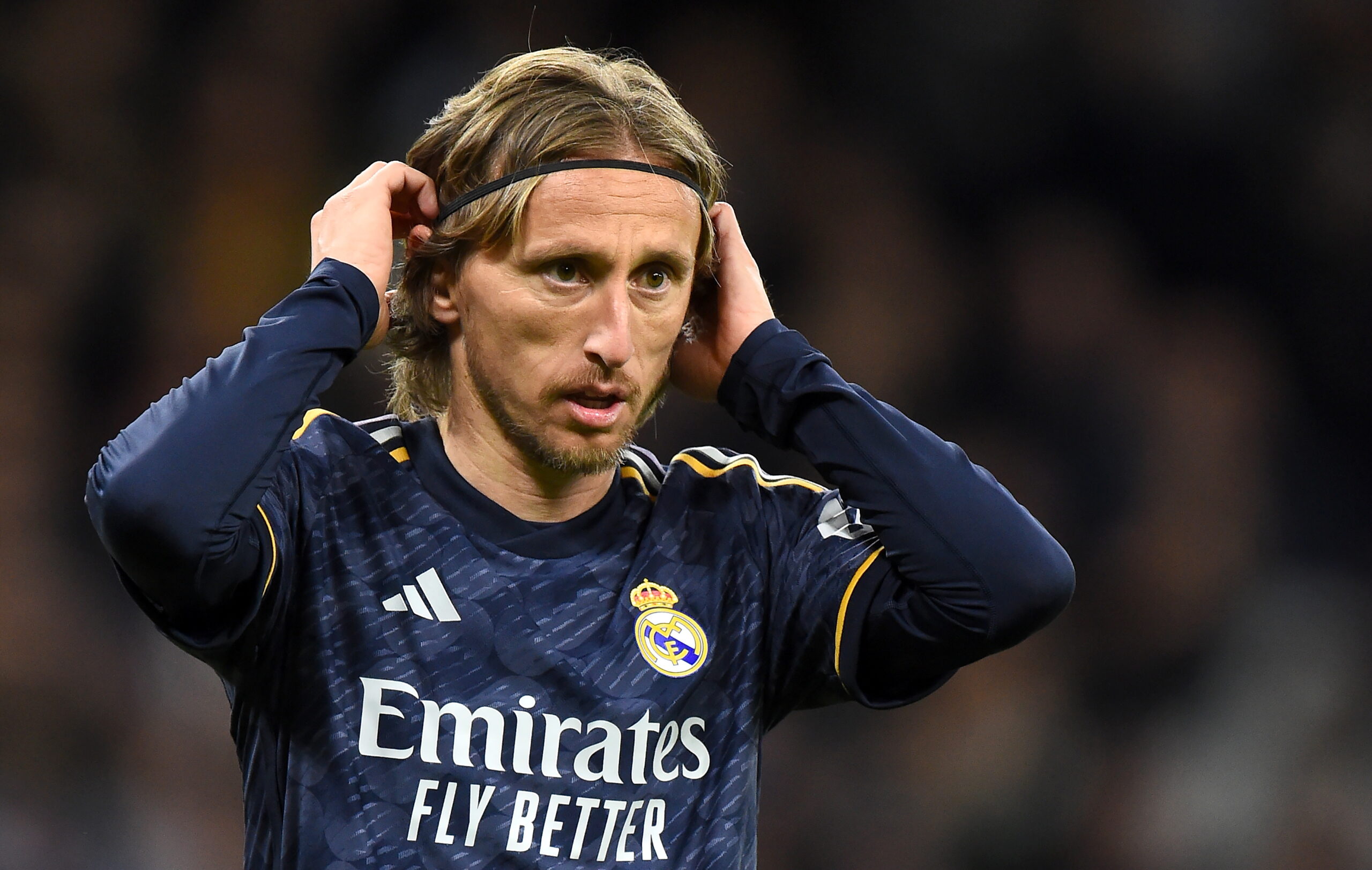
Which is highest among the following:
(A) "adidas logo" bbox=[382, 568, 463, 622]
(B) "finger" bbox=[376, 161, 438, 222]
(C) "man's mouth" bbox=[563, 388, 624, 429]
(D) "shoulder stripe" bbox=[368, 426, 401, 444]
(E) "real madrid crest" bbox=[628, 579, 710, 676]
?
(B) "finger" bbox=[376, 161, 438, 222]

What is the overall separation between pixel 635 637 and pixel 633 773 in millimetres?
173

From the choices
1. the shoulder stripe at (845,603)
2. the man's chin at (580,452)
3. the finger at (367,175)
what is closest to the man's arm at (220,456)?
the finger at (367,175)

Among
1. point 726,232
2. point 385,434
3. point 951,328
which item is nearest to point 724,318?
point 726,232

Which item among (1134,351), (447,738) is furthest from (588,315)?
(1134,351)

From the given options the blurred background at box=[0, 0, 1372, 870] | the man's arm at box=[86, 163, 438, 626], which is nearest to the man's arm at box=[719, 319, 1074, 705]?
the man's arm at box=[86, 163, 438, 626]

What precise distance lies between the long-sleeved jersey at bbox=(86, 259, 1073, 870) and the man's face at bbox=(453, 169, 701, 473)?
13 cm

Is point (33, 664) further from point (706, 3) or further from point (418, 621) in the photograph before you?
point (706, 3)

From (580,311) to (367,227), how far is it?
0.29 meters

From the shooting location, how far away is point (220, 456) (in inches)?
54.9

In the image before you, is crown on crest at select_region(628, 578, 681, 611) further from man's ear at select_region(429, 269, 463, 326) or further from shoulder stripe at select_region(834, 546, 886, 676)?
man's ear at select_region(429, 269, 463, 326)

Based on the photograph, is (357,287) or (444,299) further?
(444,299)

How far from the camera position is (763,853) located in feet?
11.2

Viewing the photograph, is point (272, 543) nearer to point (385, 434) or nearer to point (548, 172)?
point (385, 434)

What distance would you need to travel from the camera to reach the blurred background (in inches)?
129
